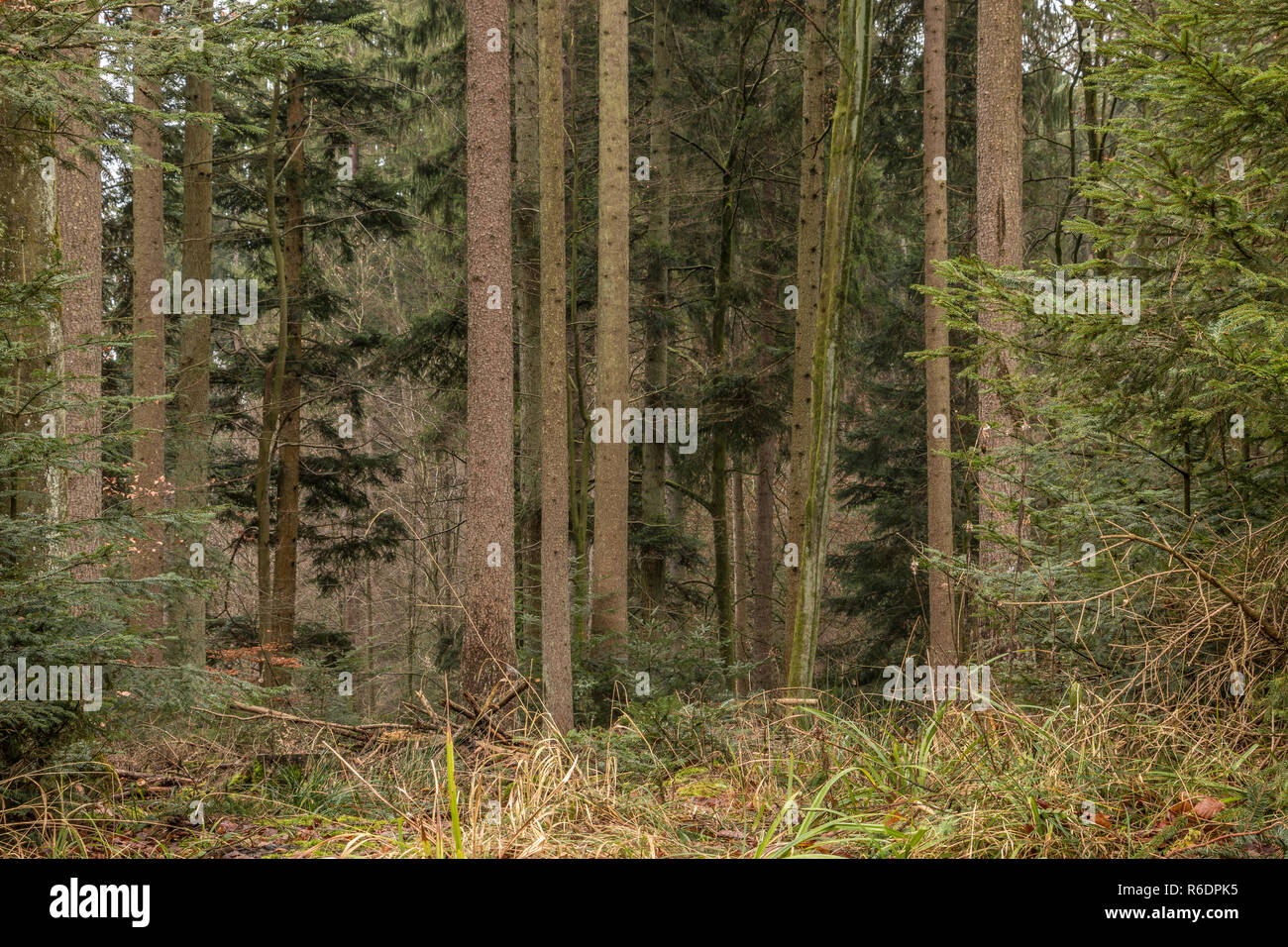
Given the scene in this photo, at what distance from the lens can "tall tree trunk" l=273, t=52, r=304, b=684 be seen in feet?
50.1

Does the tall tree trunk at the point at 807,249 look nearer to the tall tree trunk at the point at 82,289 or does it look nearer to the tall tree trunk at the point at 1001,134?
the tall tree trunk at the point at 1001,134

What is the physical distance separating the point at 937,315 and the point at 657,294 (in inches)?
225

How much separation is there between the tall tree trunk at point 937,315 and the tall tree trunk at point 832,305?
6.25 m

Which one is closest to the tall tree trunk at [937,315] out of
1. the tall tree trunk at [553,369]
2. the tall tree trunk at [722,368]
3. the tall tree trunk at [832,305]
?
the tall tree trunk at [722,368]

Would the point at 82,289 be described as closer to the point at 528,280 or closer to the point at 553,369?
the point at 553,369

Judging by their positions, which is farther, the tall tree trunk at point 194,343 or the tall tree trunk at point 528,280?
the tall tree trunk at point 528,280

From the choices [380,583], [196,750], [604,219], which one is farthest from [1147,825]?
[380,583]

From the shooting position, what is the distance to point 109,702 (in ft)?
17.9

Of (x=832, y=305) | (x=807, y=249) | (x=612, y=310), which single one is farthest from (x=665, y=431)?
(x=832, y=305)

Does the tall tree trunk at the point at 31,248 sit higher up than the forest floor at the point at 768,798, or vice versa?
the tall tree trunk at the point at 31,248

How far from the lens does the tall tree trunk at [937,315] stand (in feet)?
40.7

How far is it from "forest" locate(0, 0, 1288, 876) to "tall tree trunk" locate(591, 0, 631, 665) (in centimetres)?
5

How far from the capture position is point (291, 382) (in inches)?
639
